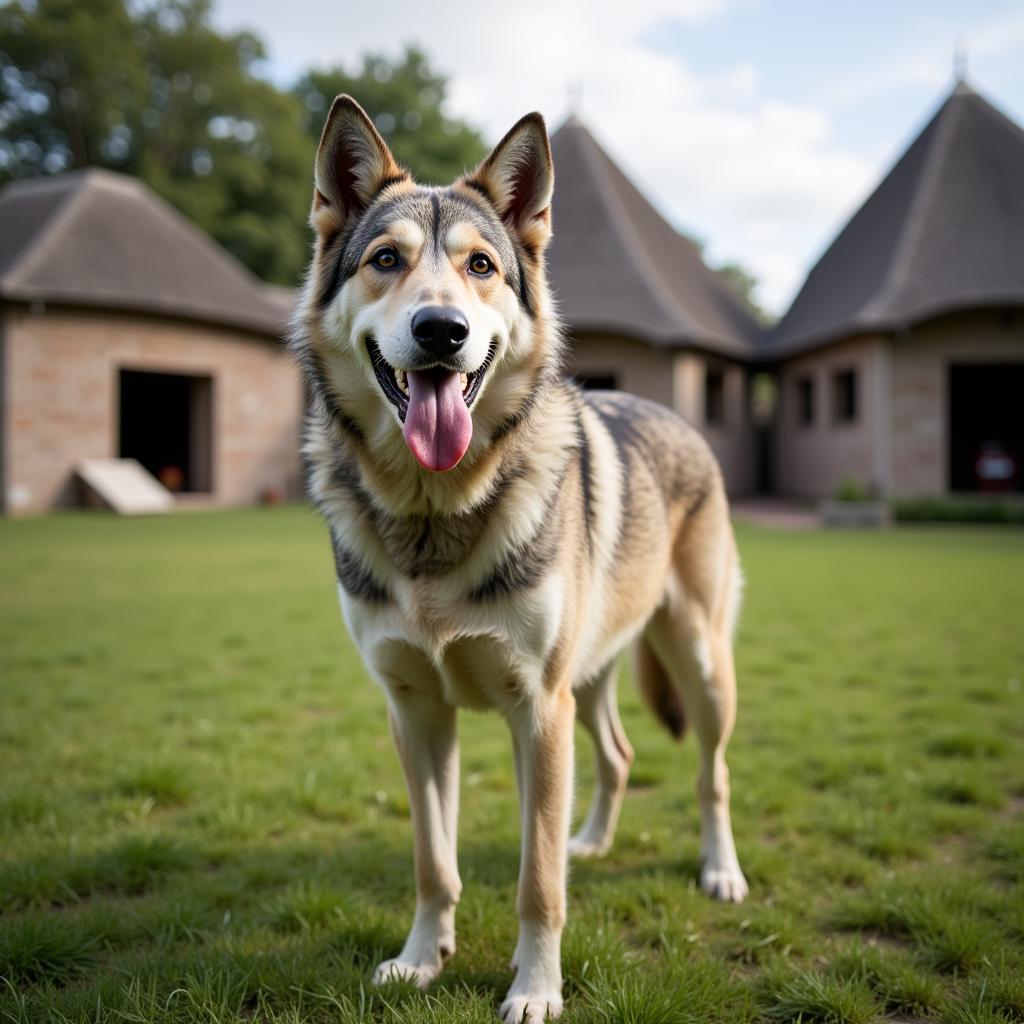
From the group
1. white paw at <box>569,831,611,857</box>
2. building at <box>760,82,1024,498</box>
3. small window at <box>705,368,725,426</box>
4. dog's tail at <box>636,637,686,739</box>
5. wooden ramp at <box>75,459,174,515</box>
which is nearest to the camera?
white paw at <box>569,831,611,857</box>

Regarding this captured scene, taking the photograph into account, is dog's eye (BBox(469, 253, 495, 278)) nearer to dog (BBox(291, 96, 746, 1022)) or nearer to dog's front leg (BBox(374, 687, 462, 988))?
dog (BBox(291, 96, 746, 1022))

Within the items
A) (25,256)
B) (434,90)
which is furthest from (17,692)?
(434,90)

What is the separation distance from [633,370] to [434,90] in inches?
1358

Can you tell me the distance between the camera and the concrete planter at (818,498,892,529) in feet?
56.4

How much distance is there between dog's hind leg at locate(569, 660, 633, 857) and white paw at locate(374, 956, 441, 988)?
3.47 ft

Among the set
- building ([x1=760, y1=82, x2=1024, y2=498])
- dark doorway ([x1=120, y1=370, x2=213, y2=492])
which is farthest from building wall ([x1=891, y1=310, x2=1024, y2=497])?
dark doorway ([x1=120, y1=370, x2=213, y2=492])

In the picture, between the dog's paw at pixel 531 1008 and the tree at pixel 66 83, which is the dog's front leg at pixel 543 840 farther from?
the tree at pixel 66 83

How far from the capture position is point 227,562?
38.7 feet

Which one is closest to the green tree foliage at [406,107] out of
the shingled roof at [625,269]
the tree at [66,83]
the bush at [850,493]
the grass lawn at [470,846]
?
the tree at [66,83]

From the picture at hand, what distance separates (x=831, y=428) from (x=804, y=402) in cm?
237

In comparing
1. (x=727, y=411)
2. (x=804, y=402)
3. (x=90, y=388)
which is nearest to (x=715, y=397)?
(x=727, y=411)

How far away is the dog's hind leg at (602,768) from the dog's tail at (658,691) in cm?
28

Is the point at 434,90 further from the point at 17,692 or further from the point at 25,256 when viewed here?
the point at 17,692

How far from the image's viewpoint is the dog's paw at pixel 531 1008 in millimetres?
2326
